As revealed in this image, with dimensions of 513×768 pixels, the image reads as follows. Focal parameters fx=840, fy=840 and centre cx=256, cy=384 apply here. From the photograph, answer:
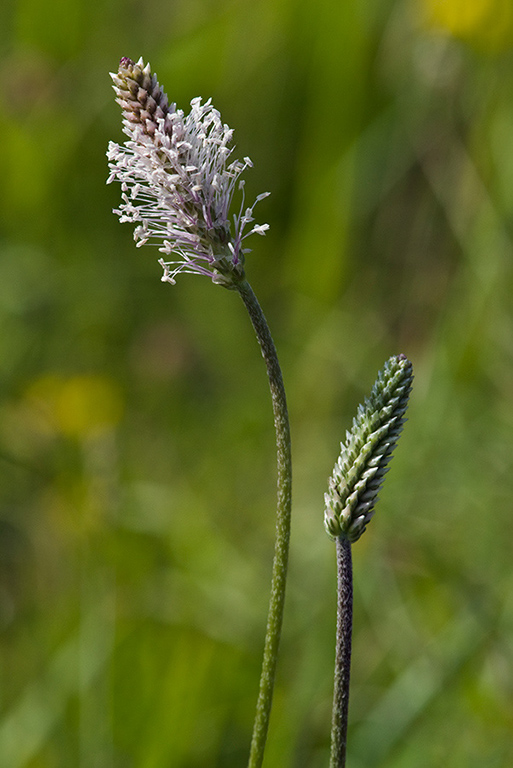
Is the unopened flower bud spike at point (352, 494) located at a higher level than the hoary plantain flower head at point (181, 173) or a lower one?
lower

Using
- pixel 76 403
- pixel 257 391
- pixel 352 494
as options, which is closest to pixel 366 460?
pixel 352 494

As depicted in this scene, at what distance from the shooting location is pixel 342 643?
91 centimetres

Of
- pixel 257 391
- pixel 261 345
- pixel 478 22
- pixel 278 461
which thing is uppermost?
pixel 478 22

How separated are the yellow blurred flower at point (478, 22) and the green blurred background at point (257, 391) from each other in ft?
0.04

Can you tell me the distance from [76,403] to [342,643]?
2.50 metres

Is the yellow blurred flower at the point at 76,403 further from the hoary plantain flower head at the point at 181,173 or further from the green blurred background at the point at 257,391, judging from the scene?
the hoary plantain flower head at the point at 181,173

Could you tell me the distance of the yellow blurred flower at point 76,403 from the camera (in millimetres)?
3188

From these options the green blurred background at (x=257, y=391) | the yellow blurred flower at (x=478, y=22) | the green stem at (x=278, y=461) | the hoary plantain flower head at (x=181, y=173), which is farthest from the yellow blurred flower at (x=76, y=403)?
the green stem at (x=278, y=461)

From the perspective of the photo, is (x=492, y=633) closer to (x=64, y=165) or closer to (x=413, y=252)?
(x=413, y=252)

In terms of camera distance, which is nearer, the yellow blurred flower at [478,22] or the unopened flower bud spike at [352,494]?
the unopened flower bud spike at [352,494]

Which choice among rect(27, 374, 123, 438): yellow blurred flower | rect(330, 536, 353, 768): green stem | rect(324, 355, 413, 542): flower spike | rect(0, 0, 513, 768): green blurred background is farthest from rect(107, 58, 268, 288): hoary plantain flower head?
rect(27, 374, 123, 438): yellow blurred flower

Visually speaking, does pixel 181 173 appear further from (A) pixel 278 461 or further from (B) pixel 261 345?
(A) pixel 278 461

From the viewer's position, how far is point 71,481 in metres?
3.13

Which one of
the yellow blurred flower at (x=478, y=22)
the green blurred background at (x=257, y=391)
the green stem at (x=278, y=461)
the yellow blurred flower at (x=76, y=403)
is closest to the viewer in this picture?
the green stem at (x=278, y=461)
